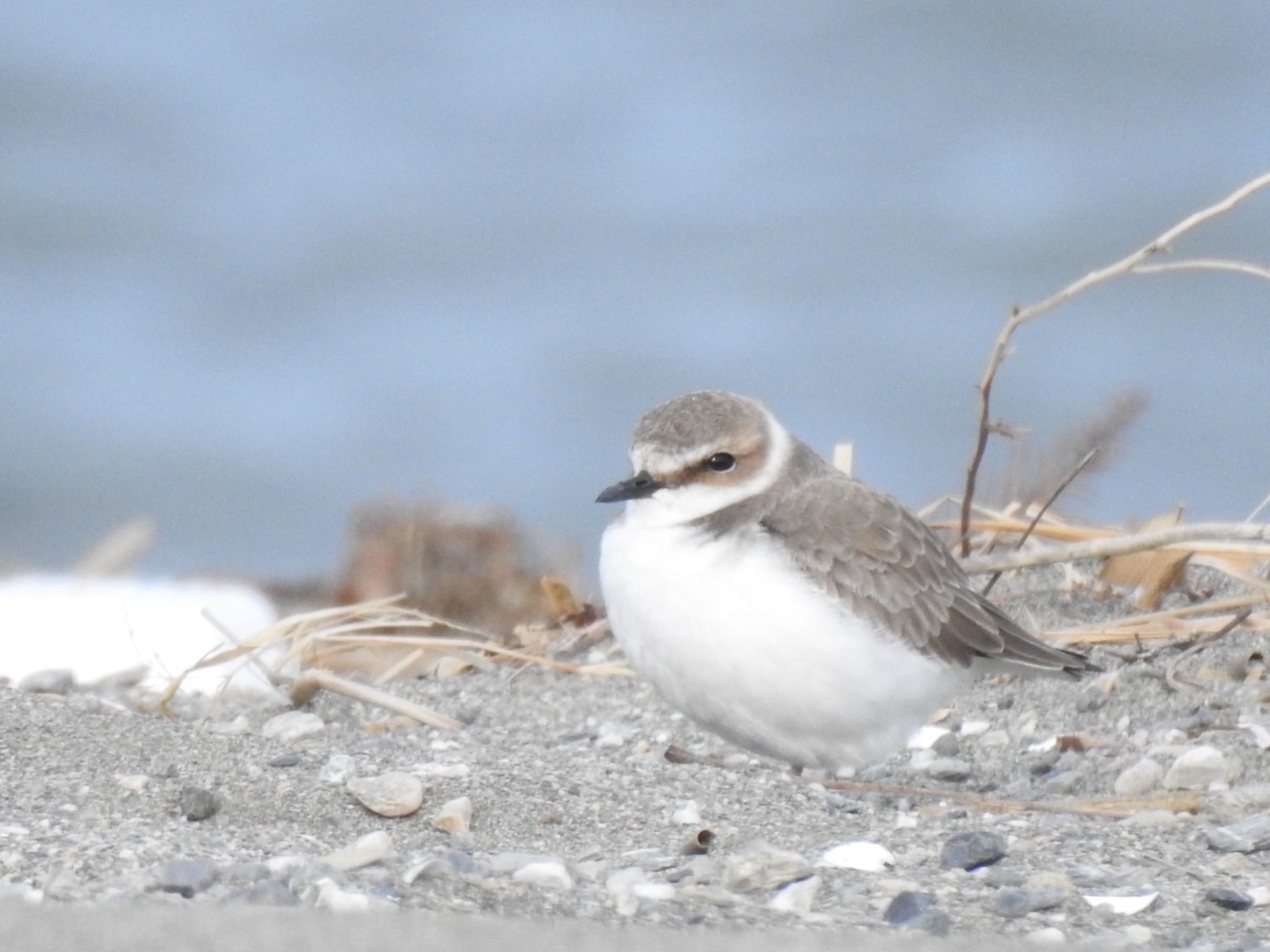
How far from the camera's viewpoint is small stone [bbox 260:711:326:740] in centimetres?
498

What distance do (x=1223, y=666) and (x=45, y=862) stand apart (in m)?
3.23

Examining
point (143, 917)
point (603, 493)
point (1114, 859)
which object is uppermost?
point (603, 493)

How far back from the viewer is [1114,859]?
3.67 meters

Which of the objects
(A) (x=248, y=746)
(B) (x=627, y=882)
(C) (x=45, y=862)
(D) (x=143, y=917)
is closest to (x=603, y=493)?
(A) (x=248, y=746)

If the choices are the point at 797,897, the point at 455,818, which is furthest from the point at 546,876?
the point at 455,818

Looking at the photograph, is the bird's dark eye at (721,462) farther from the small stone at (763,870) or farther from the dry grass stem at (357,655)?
the small stone at (763,870)

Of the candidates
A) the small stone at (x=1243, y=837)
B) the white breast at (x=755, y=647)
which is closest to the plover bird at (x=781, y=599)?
the white breast at (x=755, y=647)

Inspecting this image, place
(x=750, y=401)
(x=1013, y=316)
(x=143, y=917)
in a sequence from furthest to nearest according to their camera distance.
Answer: (x=1013, y=316), (x=750, y=401), (x=143, y=917)

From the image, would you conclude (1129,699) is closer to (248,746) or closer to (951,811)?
(951,811)

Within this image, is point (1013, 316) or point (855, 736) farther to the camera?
point (1013, 316)

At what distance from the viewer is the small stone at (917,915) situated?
316cm

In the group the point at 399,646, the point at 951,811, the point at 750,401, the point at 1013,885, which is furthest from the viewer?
the point at 399,646

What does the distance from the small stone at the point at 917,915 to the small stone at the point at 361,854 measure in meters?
0.84

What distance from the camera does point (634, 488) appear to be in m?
4.48
